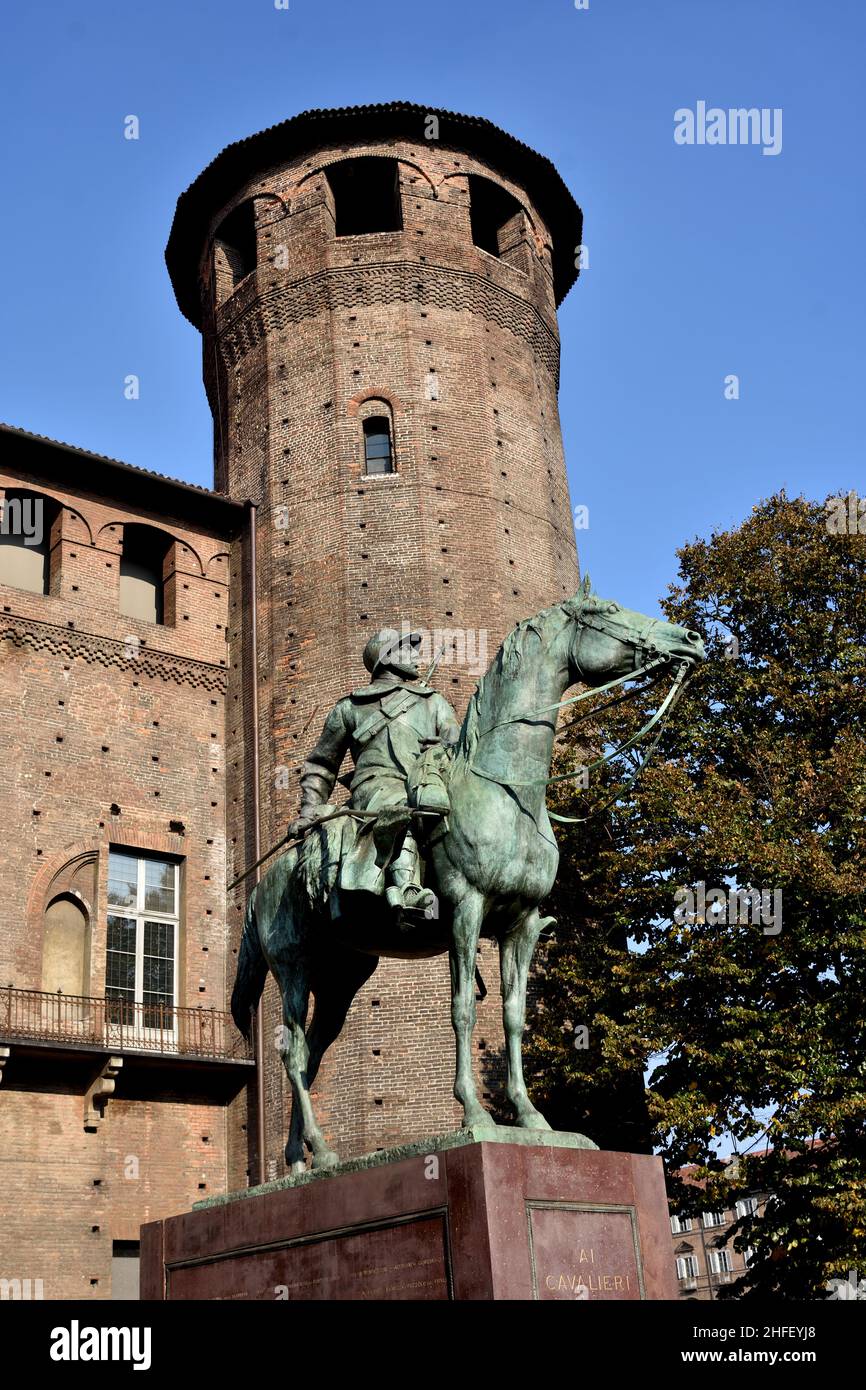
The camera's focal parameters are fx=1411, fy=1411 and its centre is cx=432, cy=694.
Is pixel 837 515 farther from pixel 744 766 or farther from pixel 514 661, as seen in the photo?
pixel 514 661

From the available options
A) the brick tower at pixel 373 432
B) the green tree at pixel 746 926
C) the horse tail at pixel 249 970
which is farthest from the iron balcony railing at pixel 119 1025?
the horse tail at pixel 249 970

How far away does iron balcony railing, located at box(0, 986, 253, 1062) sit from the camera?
1859 cm

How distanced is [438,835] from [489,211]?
21414 mm

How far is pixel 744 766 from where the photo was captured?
63.9 feet

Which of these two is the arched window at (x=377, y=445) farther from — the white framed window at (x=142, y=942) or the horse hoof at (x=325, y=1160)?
the horse hoof at (x=325, y=1160)

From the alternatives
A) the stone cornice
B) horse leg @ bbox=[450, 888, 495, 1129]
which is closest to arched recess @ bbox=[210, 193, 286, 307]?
the stone cornice

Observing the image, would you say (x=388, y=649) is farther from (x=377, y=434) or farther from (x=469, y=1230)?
(x=377, y=434)

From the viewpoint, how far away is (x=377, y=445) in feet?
77.7

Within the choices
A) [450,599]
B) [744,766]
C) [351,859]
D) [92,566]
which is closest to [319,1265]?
[351,859]

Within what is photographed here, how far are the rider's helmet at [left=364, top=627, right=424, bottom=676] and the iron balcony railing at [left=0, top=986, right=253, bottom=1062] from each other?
10556 millimetres

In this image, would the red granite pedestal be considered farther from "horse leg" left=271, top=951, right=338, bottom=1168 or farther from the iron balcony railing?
the iron balcony railing
